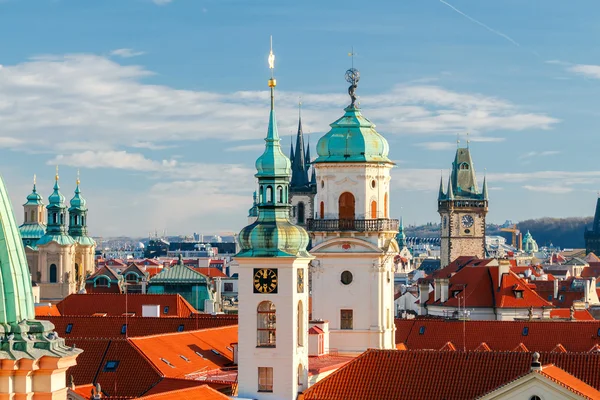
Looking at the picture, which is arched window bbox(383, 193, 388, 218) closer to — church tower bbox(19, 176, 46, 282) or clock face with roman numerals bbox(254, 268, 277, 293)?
clock face with roman numerals bbox(254, 268, 277, 293)

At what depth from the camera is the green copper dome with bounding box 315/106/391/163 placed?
154 feet

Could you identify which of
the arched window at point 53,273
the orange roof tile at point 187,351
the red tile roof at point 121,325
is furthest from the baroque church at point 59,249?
the orange roof tile at point 187,351

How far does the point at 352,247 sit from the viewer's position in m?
46.8

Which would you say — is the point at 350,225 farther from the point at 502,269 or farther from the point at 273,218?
the point at 502,269

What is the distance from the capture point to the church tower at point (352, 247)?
4659cm

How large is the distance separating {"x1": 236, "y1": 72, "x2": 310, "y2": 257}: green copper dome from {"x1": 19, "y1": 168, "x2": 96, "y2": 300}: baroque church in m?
65.5

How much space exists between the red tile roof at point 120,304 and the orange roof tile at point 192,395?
33.8m

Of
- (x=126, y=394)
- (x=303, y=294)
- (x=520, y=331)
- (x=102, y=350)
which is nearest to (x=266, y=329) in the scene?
(x=303, y=294)

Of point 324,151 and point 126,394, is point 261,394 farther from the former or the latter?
point 324,151

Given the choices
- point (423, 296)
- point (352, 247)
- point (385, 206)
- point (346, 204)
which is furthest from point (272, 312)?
point (423, 296)

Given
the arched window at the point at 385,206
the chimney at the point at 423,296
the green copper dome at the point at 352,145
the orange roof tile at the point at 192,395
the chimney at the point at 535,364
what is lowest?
the chimney at the point at 423,296

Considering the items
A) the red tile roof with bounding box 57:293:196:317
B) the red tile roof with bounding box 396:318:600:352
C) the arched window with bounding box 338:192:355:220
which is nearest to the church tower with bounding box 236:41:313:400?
the arched window with bounding box 338:192:355:220

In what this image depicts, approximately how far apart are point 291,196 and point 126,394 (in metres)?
86.8

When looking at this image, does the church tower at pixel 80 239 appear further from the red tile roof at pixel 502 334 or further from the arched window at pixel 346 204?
the arched window at pixel 346 204
